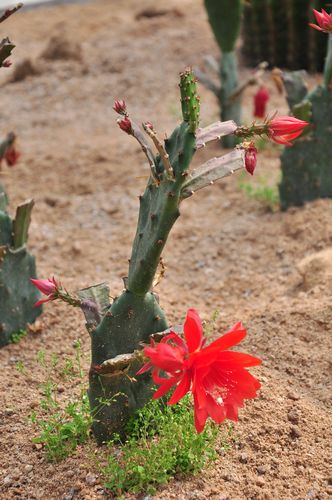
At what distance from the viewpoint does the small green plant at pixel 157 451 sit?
221cm

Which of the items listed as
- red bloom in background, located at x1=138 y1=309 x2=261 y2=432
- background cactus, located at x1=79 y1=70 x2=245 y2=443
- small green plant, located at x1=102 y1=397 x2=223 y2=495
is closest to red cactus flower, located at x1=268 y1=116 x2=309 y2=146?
background cactus, located at x1=79 y1=70 x2=245 y2=443

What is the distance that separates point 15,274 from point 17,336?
0.79 feet

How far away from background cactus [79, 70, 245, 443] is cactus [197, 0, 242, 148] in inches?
101

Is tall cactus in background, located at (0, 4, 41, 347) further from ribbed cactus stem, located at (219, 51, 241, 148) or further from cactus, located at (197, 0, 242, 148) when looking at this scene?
ribbed cactus stem, located at (219, 51, 241, 148)

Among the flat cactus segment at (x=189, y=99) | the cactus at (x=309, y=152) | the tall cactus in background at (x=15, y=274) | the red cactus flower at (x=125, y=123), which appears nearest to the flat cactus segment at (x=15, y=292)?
the tall cactus in background at (x=15, y=274)

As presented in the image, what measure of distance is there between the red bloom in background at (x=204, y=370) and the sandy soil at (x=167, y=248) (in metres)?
0.35

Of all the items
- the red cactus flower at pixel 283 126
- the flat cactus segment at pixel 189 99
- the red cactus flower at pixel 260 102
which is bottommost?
the red cactus flower at pixel 260 102

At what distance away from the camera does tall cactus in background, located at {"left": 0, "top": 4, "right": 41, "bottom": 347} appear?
304cm

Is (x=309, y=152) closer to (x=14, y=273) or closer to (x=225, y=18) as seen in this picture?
(x=225, y=18)

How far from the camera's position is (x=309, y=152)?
3.92 metres

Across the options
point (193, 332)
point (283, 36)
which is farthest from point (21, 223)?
point (283, 36)

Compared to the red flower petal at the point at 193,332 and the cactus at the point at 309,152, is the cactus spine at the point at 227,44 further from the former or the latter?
the red flower petal at the point at 193,332

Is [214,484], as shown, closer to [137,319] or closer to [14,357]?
[137,319]

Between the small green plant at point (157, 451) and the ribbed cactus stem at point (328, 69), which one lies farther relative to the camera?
the ribbed cactus stem at point (328, 69)
